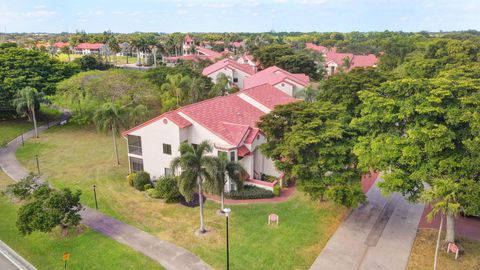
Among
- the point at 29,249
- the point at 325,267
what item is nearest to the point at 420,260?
the point at 325,267

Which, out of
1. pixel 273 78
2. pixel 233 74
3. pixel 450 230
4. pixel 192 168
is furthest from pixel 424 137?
pixel 233 74

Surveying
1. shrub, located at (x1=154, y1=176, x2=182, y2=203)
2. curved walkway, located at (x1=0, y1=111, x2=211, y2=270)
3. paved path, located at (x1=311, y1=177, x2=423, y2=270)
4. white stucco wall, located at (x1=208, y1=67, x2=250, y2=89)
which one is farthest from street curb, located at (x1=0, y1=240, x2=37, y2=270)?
white stucco wall, located at (x1=208, y1=67, x2=250, y2=89)

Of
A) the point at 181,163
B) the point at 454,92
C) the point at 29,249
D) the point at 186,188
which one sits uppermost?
the point at 454,92

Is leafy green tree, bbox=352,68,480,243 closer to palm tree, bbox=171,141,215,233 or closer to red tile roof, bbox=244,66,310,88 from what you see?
palm tree, bbox=171,141,215,233

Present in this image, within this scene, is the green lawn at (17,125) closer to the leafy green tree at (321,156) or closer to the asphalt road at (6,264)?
the asphalt road at (6,264)

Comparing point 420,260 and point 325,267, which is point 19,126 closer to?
point 325,267
